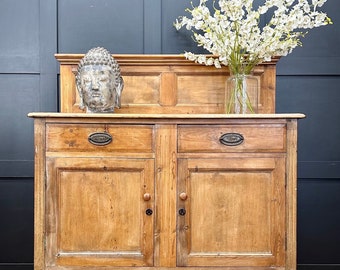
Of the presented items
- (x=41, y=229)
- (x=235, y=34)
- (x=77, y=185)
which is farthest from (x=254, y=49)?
(x=41, y=229)

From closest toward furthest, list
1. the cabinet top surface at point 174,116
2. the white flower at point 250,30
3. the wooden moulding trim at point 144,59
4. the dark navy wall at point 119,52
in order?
1. the cabinet top surface at point 174,116
2. the white flower at point 250,30
3. the wooden moulding trim at point 144,59
4. the dark navy wall at point 119,52

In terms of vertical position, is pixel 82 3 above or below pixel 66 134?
above

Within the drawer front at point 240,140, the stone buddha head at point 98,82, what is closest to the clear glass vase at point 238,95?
the drawer front at point 240,140

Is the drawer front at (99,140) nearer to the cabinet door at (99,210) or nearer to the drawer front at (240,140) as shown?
the cabinet door at (99,210)

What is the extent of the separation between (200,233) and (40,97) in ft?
4.04

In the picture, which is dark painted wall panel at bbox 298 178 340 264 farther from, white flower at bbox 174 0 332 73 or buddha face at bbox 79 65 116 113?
buddha face at bbox 79 65 116 113

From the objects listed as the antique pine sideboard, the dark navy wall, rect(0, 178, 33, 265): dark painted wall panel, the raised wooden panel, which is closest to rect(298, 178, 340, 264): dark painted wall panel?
the dark navy wall

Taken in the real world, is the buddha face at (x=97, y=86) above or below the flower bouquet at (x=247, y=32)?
below

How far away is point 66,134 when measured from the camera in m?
1.52

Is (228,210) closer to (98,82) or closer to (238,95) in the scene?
(238,95)

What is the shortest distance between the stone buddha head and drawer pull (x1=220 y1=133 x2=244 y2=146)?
1.80 ft

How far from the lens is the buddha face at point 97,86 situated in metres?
1.68

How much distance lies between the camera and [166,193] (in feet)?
4.97

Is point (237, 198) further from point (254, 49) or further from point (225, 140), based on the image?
point (254, 49)
